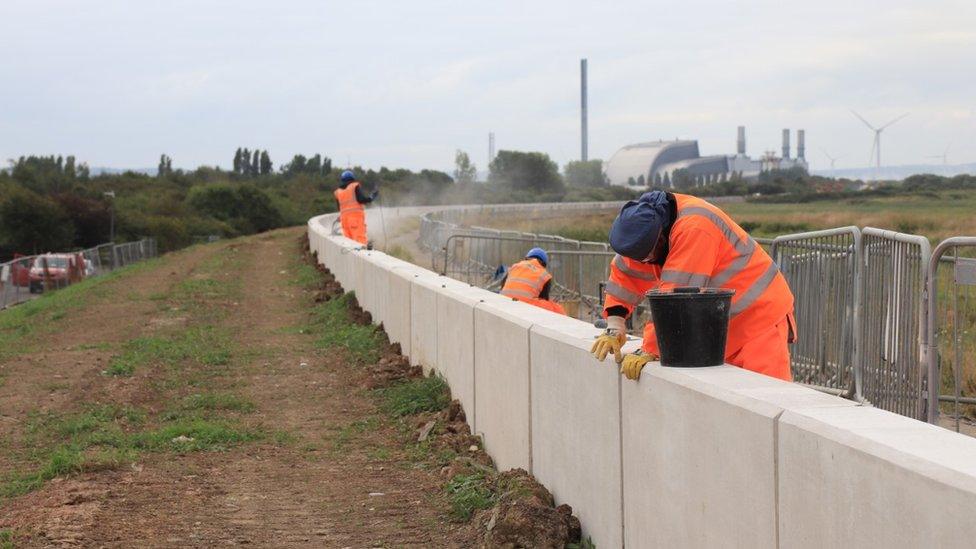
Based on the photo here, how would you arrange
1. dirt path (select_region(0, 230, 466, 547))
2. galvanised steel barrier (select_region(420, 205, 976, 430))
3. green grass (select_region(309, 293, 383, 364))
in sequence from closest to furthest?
dirt path (select_region(0, 230, 466, 547)), galvanised steel barrier (select_region(420, 205, 976, 430)), green grass (select_region(309, 293, 383, 364))

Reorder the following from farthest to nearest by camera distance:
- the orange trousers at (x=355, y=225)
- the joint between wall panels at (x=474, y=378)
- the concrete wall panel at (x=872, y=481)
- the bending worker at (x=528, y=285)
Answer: the orange trousers at (x=355, y=225)
the bending worker at (x=528, y=285)
the joint between wall panels at (x=474, y=378)
the concrete wall panel at (x=872, y=481)

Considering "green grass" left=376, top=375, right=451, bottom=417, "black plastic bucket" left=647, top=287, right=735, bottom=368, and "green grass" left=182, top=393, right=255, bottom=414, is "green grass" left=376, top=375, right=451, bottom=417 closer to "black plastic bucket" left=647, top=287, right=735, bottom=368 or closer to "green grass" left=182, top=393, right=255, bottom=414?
"green grass" left=182, top=393, right=255, bottom=414

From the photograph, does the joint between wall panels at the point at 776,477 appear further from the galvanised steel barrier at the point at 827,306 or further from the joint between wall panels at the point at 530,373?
A: the galvanised steel barrier at the point at 827,306

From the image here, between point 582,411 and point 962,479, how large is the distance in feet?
11.0

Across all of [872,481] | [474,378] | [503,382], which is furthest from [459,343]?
[872,481]

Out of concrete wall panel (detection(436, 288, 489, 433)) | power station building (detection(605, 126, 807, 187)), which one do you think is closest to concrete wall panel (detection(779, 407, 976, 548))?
concrete wall panel (detection(436, 288, 489, 433))

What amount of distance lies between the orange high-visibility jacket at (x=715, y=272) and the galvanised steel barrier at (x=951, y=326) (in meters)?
1.69

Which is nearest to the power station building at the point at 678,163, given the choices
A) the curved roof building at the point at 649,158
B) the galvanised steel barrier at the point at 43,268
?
the curved roof building at the point at 649,158

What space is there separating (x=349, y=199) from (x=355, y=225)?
3.34 ft

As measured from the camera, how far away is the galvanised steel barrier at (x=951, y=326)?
7.51 meters

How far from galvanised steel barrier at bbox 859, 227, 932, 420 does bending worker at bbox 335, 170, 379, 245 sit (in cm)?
1476

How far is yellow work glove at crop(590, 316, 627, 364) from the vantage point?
19.0ft

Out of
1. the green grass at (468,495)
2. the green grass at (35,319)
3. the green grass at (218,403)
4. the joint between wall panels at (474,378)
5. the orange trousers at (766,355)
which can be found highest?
the orange trousers at (766,355)

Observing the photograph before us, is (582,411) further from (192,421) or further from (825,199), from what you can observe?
(825,199)
